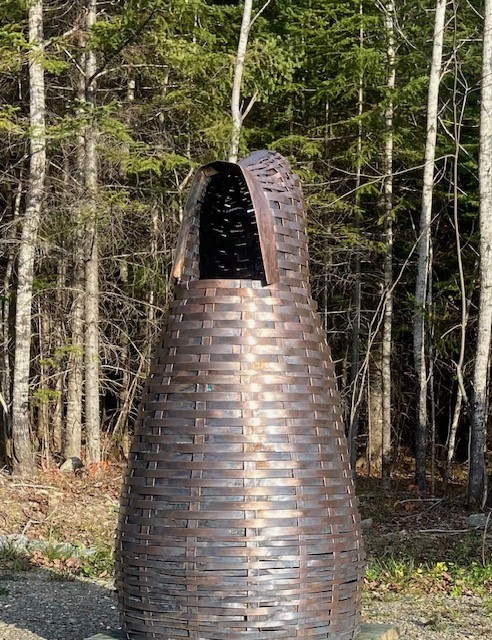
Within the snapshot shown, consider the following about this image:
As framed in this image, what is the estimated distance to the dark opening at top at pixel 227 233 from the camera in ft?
14.9

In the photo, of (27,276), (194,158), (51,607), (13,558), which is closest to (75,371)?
(27,276)

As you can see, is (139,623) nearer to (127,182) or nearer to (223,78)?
(223,78)

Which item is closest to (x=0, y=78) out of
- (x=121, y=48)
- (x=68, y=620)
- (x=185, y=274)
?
(x=121, y=48)

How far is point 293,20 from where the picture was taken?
1488 centimetres

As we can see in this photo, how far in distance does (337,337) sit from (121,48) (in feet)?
25.7

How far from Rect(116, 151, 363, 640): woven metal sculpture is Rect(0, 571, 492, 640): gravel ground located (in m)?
2.09

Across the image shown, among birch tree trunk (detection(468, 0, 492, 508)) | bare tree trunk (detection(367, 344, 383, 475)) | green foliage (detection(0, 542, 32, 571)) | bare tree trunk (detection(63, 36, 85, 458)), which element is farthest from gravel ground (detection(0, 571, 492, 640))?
bare tree trunk (detection(367, 344, 383, 475))

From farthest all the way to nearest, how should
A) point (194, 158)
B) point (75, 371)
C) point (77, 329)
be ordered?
point (194, 158) < point (75, 371) < point (77, 329)

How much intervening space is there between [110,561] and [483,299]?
19.3 ft

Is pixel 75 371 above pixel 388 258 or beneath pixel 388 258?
beneath

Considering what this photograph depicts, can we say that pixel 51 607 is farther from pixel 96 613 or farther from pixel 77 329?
pixel 77 329

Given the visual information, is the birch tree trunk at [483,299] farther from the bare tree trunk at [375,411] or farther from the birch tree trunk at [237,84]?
the bare tree trunk at [375,411]

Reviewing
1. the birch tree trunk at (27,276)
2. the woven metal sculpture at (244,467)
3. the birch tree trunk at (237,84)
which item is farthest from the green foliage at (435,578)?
the birch tree trunk at (237,84)

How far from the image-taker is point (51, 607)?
22.1 feet
